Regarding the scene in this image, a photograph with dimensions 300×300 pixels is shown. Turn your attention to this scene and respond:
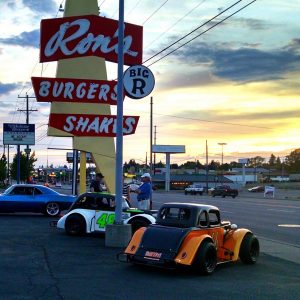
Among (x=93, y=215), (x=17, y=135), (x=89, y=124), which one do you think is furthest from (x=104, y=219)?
(x=17, y=135)

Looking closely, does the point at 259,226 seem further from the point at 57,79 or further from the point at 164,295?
the point at 164,295

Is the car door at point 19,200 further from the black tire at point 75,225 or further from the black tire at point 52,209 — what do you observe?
the black tire at point 75,225

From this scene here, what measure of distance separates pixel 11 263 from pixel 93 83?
1093cm

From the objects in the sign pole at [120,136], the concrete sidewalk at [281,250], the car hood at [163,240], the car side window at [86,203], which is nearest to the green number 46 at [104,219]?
the car side window at [86,203]

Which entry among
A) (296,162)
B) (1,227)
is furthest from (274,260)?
(296,162)

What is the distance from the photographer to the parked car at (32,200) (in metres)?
21.5

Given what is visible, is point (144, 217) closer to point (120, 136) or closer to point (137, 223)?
point (137, 223)

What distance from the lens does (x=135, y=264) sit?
9.59m

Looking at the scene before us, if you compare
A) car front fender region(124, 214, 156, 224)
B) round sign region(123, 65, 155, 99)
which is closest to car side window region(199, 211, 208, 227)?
car front fender region(124, 214, 156, 224)

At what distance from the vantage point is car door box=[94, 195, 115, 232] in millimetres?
14617

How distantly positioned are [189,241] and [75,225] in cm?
632

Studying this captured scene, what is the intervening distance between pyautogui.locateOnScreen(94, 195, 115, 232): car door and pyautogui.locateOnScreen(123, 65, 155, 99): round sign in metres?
3.09

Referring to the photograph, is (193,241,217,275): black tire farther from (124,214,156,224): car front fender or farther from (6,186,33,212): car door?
(6,186,33,212): car door

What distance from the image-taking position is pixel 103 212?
579 inches
